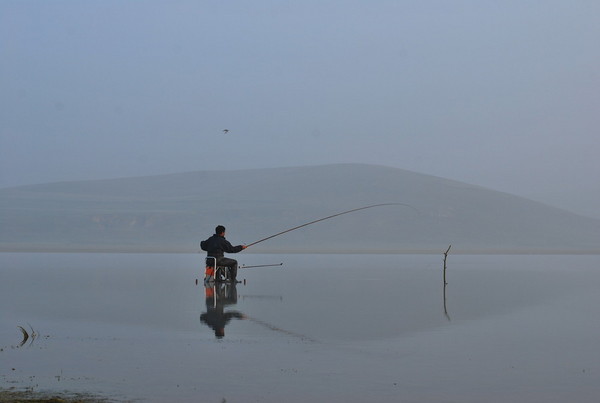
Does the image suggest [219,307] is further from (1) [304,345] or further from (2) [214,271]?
(1) [304,345]

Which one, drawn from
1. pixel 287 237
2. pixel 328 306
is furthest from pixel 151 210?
pixel 328 306

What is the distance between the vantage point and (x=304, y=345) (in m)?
13.6

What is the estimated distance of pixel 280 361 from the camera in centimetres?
1195

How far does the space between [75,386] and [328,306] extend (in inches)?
427

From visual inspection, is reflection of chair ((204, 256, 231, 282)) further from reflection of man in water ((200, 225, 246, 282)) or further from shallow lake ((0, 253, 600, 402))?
shallow lake ((0, 253, 600, 402))

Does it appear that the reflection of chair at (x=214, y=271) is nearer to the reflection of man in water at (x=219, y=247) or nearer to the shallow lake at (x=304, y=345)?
the reflection of man in water at (x=219, y=247)

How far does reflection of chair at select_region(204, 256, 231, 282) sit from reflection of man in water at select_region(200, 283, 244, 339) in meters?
0.27

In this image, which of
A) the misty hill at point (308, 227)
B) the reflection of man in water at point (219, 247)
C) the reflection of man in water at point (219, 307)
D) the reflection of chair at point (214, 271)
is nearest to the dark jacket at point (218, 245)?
the reflection of man in water at point (219, 247)

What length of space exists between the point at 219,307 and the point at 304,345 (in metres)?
6.66

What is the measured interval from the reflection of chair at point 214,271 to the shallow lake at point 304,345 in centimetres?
152

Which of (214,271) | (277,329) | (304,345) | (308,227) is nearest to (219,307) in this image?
(277,329)

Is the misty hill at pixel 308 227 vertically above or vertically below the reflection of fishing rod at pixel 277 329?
above

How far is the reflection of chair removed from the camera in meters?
26.2

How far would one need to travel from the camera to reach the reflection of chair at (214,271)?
85.9 ft
